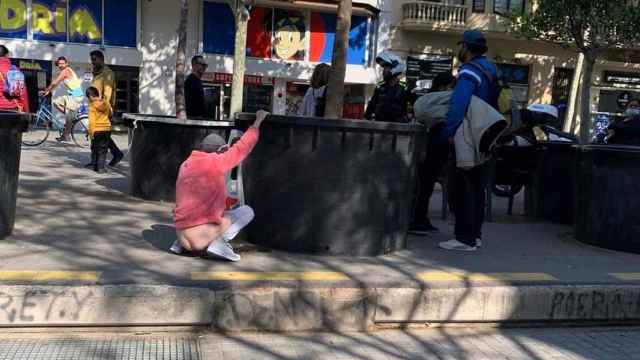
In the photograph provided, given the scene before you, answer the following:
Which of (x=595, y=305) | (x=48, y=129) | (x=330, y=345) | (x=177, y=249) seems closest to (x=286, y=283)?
(x=330, y=345)

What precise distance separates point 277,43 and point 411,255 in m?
18.0

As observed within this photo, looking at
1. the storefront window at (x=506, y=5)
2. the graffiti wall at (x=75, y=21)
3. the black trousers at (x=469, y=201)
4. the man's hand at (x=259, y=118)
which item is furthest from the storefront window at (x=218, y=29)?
the man's hand at (x=259, y=118)

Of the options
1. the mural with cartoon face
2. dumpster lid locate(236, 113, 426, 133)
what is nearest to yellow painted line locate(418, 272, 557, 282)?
dumpster lid locate(236, 113, 426, 133)

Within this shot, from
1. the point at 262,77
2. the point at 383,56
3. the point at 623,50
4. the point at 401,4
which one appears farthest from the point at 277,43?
the point at 383,56

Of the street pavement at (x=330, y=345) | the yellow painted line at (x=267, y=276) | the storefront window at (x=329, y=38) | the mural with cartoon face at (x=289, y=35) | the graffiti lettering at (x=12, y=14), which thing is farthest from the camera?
the storefront window at (x=329, y=38)

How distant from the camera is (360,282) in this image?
4465 millimetres

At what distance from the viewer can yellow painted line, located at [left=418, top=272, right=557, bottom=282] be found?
4.71m

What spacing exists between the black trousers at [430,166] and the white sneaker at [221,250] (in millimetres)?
2204

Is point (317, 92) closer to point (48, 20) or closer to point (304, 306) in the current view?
point (304, 306)

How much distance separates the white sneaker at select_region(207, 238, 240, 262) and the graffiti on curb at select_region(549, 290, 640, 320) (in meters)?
2.41

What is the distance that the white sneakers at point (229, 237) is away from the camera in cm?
486

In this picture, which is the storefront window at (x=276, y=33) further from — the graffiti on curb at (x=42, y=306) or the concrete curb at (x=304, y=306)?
the graffiti on curb at (x=42, y=306)

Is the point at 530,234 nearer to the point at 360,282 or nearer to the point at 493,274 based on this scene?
the point at 493,274

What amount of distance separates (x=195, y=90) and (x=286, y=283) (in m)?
4.88
